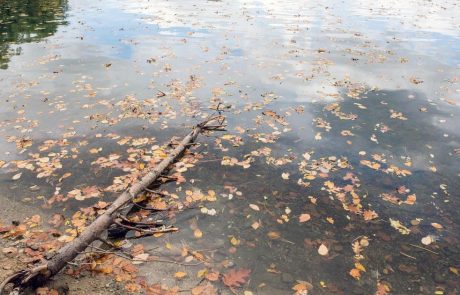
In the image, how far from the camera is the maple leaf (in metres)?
5.25

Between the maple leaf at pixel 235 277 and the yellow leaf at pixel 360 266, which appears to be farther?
the yellow leaf at pixel 360 266

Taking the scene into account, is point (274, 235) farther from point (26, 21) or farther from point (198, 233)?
point (26, 21)

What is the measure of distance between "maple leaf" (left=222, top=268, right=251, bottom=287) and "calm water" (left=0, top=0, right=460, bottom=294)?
159 millimetres

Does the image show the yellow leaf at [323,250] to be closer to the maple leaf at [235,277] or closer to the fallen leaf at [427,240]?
the maple leaf at [235,277]

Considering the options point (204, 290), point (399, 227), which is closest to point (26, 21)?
point (204, 290)

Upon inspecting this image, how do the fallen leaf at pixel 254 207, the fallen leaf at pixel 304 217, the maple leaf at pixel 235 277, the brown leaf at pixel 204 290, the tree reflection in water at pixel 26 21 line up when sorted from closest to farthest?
the brown leaf at pixel 204 290
the maple leaf at pixel 235 277
the fallen leaf at pixel 304 217
the fallen leaf at pixel 254 207
the tree reflection in water at pixel 26 21

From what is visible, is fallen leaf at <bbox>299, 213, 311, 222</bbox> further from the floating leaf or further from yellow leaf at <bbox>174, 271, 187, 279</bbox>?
yellow leaf at <bbox>174, 271, 187, 279</bbox>

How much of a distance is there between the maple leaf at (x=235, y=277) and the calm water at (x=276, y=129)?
0.16 m

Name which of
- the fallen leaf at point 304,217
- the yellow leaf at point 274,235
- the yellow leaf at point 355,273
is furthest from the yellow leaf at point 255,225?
the yellow leaf at point 355,273

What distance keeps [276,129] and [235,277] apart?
18.2 feet

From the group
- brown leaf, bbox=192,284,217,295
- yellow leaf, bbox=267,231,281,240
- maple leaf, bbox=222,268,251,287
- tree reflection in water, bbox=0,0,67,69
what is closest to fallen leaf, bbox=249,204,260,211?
yellow leaf, bbox=267,231,281,240

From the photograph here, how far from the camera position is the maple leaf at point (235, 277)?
17.2ft

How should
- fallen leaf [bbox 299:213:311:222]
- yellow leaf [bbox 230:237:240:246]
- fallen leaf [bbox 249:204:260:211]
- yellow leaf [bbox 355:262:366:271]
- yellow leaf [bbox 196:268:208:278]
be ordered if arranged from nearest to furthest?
1. yellow leaf [bbox 196:268:208:278]
2. yellow leaf [bbox 355:262:366:271]
3. yellow leaf [bbox 230:237:240:246]
4. fallen leaf [bbox 299:213:311:222]
5. fallen leaf [bbox 249:204:260:211]

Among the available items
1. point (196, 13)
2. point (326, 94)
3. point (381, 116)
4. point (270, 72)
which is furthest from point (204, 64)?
point (196, 13)
